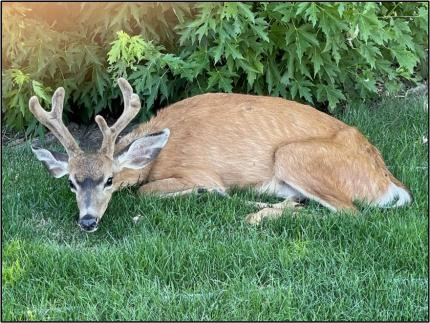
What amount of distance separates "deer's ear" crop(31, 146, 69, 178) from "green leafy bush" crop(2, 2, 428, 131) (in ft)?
3.15

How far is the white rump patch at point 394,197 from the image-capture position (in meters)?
5.37

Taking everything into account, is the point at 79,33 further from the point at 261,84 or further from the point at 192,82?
the point at 261,84

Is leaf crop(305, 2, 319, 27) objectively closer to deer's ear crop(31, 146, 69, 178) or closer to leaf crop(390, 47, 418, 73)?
leaf crop(390, 47, 418, 73)

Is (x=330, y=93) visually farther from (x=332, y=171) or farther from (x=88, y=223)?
(x=88, y=223)

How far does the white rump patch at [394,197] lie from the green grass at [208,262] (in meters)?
0.08

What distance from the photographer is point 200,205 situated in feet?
17.7

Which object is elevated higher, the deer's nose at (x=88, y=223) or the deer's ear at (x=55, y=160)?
the deer's ear at (x=55, y=160)

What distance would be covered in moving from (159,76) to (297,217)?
2.31 metres

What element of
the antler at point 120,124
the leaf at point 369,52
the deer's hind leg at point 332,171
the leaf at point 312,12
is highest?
the leaf at point 312,12

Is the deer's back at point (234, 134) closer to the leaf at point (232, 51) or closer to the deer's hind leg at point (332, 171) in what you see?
the deer's hind leg at point (332, 171)

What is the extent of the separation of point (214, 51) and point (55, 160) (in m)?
1.70

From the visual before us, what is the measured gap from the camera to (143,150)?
5.71m

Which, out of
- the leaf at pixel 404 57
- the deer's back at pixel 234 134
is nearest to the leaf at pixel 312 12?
the deer's back at pixel 234 134

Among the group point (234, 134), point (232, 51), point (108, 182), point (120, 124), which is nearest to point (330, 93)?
point (232, 51)
